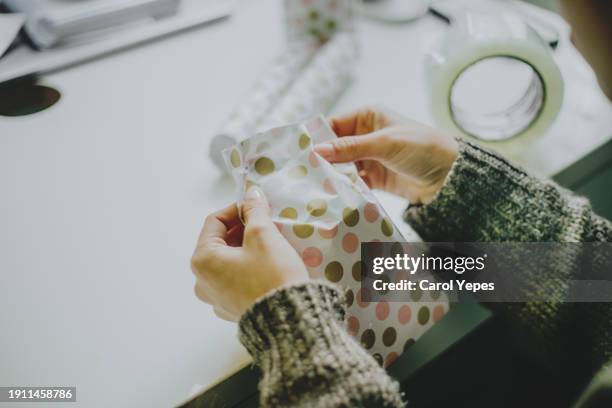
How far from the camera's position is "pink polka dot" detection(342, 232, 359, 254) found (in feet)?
1.58

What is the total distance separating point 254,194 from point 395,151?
17 cm

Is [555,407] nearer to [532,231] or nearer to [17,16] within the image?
[532,231]

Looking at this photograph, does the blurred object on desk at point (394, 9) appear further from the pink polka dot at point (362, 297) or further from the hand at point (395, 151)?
the pink polka dot at point (362, 297)

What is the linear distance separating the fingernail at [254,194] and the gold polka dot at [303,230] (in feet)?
0.14

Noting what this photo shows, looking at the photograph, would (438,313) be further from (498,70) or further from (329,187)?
(498,70)

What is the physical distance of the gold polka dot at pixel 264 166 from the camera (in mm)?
498

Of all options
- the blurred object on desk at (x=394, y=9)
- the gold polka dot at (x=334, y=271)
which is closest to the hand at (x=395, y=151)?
the gold polka dot at (x=334, y=271)

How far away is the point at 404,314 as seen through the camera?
0.53 m

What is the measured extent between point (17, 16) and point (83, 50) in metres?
0.09

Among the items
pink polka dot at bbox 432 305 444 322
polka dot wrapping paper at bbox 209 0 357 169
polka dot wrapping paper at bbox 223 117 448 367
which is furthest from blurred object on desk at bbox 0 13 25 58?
pink polka dot at bbox 432 305 444 322

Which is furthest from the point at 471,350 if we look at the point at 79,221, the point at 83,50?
the point at 83,50

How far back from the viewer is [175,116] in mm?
728

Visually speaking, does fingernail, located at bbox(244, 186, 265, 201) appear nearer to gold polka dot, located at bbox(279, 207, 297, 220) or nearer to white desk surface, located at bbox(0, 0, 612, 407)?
gold polka dot, located at bbox(279, 207, 297, 220)

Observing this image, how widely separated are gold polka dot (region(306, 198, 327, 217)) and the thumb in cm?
5
